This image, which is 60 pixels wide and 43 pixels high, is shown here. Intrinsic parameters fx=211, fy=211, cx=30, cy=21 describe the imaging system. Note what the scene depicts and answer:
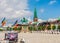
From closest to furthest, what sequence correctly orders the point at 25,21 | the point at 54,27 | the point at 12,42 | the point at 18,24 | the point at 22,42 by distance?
the point at 22,42
the point at 12,42
the point at 54,27
the point at 25,21
the point at 18,24

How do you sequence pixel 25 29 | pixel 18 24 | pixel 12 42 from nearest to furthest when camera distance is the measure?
pixel 12 42
pixel 25 29
pixel 18 24

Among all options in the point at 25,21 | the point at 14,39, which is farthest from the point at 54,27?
the point at 14,39

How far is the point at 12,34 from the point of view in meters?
15.6

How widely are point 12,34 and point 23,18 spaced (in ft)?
249

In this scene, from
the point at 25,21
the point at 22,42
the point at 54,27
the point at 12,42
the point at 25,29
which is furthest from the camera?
the point at 25,21

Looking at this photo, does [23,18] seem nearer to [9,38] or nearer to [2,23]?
[2,23]

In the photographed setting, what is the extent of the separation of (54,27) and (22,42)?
233 ft

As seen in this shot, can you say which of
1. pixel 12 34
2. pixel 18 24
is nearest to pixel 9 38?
pixel 12 34

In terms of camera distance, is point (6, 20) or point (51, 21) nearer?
point (6, 20)

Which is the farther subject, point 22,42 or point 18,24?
point 18,24

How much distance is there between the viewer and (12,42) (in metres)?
14.8

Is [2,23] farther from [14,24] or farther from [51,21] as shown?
[51,21]

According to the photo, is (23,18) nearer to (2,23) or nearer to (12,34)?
(2,23)

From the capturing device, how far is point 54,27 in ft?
276
